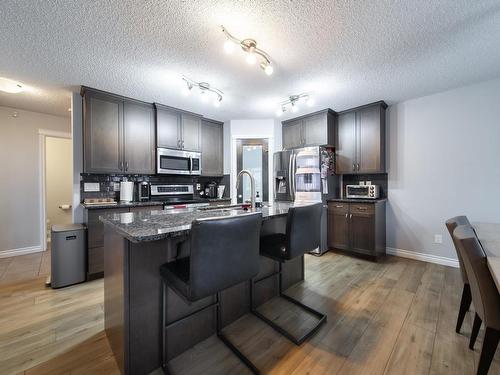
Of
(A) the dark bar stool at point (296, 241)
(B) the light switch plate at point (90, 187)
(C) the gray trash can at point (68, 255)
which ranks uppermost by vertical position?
(B) the light switch plate at point (90, 187)

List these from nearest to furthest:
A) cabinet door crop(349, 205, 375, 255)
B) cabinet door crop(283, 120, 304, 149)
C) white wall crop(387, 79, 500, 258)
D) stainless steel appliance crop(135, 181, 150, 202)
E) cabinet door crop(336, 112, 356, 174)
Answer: white wall crop(387, 79, 500, 258)
cabinet door crop(349, 205, 375, 255)
stainless steel appliance crop(135, 181, 150, 202)
cabinet door crop(336, 112, 356, 174)
cabinet door crop(283, 120, 304, 149)

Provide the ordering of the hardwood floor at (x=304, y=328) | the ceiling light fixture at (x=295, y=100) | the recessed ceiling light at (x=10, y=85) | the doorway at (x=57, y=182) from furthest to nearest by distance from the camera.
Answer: the doorway at (x=57, y=182) → the ceiling light fixture at (x=295, y=100) → the recessed ceiling light at (x=10, y=85) → the hardwood floor at (x=304, y=328)

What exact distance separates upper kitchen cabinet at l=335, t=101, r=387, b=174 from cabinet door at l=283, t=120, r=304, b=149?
673mm

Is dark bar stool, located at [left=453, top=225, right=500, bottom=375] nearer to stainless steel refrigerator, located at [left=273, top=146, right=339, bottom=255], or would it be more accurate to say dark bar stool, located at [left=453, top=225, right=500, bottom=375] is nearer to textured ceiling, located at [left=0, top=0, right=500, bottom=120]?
textured ceiling, located at [left=0, top=0, right=500, bottom=120]

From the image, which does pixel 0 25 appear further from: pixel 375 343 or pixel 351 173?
pixel 351 173

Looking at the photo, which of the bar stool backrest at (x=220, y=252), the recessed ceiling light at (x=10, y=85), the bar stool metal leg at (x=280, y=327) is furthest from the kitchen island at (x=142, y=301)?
the recessed ceiling light at (x=10, y=85)

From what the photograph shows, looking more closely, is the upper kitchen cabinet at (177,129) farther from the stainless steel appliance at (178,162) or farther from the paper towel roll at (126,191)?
the paper towel roll at (126,191)

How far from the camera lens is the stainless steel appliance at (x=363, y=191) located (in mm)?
3426

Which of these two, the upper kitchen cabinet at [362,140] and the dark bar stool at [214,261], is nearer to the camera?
the dark bar stool at [214,261]

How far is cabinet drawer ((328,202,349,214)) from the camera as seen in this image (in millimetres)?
3459

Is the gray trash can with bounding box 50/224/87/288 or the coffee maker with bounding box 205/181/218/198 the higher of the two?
the coffee maker with bounding box 205/181/218/198

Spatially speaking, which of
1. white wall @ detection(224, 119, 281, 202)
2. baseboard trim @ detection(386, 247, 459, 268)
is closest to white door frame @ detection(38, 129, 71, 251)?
white wall @ detection(224, 119, 281, 202)

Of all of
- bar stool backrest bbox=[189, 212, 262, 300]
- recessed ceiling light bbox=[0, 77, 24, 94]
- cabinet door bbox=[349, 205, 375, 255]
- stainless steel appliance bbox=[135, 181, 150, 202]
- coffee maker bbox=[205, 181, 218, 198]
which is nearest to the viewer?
bar stool backrest bbox=[189, 212, 262, 300]

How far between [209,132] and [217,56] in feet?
6.95
